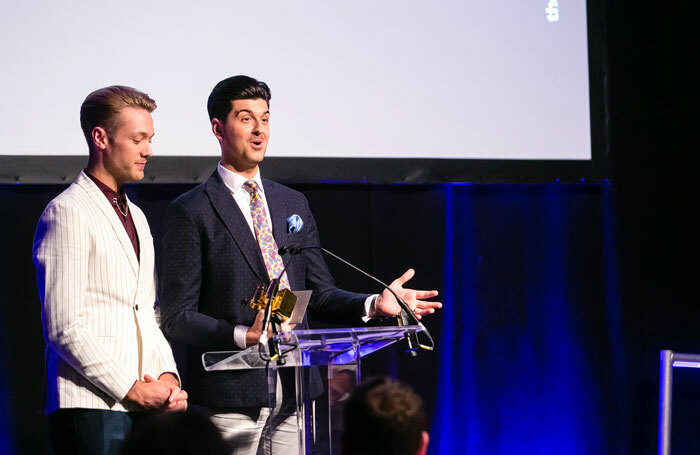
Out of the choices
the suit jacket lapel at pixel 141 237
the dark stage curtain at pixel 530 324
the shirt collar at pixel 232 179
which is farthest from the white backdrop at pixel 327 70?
the suit jacket lapel at pixel 141 237

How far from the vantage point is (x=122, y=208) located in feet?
7.77

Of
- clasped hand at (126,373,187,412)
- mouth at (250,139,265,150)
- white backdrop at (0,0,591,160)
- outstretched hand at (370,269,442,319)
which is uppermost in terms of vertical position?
white backdrop at (0,0,591,160)

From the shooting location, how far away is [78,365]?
2.07 metres

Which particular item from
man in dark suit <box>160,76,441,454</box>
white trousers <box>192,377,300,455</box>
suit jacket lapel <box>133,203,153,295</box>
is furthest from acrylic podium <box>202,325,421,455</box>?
suit jacket lapel <box>133,203,153,295</box>

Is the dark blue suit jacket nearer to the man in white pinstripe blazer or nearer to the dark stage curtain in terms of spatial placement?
the man in white pinstripe blazer

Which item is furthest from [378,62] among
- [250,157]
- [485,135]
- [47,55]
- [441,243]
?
[47,55]

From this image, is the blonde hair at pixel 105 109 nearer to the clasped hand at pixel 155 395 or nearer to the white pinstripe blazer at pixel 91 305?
the white pinstripe blazer at pixel 91 305

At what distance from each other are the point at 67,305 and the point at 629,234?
117 inches

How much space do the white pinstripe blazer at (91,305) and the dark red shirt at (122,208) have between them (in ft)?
0.14

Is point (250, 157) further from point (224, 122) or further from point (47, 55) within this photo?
point (47, 55)

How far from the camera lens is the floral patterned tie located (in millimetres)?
2592

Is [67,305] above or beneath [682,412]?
above

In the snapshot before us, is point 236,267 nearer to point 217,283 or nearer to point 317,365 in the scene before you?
point 217,283

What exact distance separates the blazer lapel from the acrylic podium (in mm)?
444
